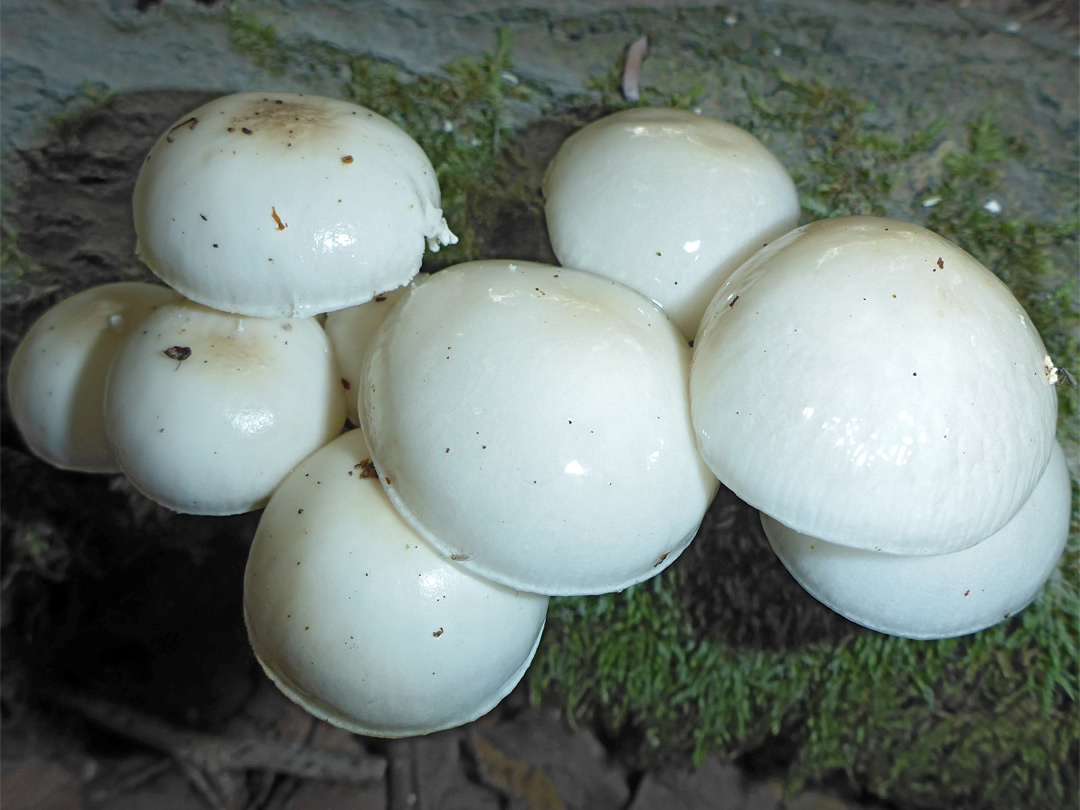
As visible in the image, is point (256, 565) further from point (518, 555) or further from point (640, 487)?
point (640, 487)

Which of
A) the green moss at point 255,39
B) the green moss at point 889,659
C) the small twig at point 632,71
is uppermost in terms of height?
the small twig at point 632,71

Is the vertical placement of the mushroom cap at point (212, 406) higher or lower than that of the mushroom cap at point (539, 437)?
lower

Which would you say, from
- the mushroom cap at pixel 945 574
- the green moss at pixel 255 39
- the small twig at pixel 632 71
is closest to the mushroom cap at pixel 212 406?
the green moss at pixel 255 39

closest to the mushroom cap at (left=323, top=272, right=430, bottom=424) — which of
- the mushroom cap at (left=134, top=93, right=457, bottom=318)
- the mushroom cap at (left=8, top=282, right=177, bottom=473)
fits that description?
the mushroom cap at (left=134, top=93, right=457, bottom=318)

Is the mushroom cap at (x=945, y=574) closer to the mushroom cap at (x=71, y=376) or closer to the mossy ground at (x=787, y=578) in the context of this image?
the mossy ground at (x=787, y=578)

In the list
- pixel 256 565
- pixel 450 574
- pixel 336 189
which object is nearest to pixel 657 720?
pixel 450 574

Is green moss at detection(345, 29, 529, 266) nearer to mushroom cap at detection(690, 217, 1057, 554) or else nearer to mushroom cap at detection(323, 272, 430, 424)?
mushroom cap at detection(323, 272, 430, 424)

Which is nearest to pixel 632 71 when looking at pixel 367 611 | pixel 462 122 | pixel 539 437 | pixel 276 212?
pixel 462 122
